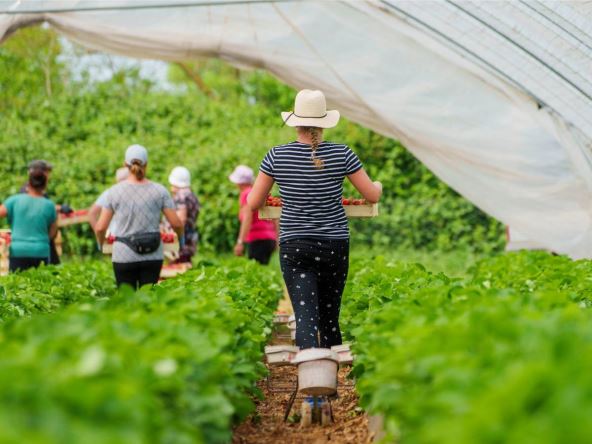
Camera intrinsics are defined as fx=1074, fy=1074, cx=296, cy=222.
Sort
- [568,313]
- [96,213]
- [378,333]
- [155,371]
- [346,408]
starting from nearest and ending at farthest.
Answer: [155,371] → [568,313] → [378,333] → [346,408] → [96,213]

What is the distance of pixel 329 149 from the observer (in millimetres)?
6328

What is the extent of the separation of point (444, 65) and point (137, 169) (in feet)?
10.1

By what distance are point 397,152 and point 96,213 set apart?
37.1ft

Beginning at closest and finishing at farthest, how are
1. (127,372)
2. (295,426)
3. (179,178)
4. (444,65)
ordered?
1. (127,372)
2. (295,426)
3. (444,65)
4. (179,178)

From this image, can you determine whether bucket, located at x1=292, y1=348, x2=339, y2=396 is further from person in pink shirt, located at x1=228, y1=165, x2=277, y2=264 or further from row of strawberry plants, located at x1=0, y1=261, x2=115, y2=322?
person in pink shirt, located at x1=228, y1=165, x2=277, y2=264

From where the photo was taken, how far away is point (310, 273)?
20.9ft

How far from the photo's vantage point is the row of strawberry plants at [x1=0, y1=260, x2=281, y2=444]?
2771mm

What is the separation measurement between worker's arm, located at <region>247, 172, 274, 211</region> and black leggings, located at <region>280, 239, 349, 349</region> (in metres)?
0.31

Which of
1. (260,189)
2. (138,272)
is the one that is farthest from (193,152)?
(260,189)

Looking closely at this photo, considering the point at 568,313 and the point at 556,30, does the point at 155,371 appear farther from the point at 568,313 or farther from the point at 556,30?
the point at 556,30

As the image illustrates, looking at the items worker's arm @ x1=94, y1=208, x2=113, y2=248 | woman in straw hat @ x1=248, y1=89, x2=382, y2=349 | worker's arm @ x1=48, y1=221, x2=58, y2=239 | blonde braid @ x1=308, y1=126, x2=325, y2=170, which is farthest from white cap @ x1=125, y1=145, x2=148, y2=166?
blonde braid @ x1=308, y1=126, x2=325, y2=170

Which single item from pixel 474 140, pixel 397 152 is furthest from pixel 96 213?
pixel 397 152

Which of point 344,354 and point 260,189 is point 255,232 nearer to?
point 260,189

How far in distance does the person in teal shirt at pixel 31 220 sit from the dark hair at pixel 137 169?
1.72 m
